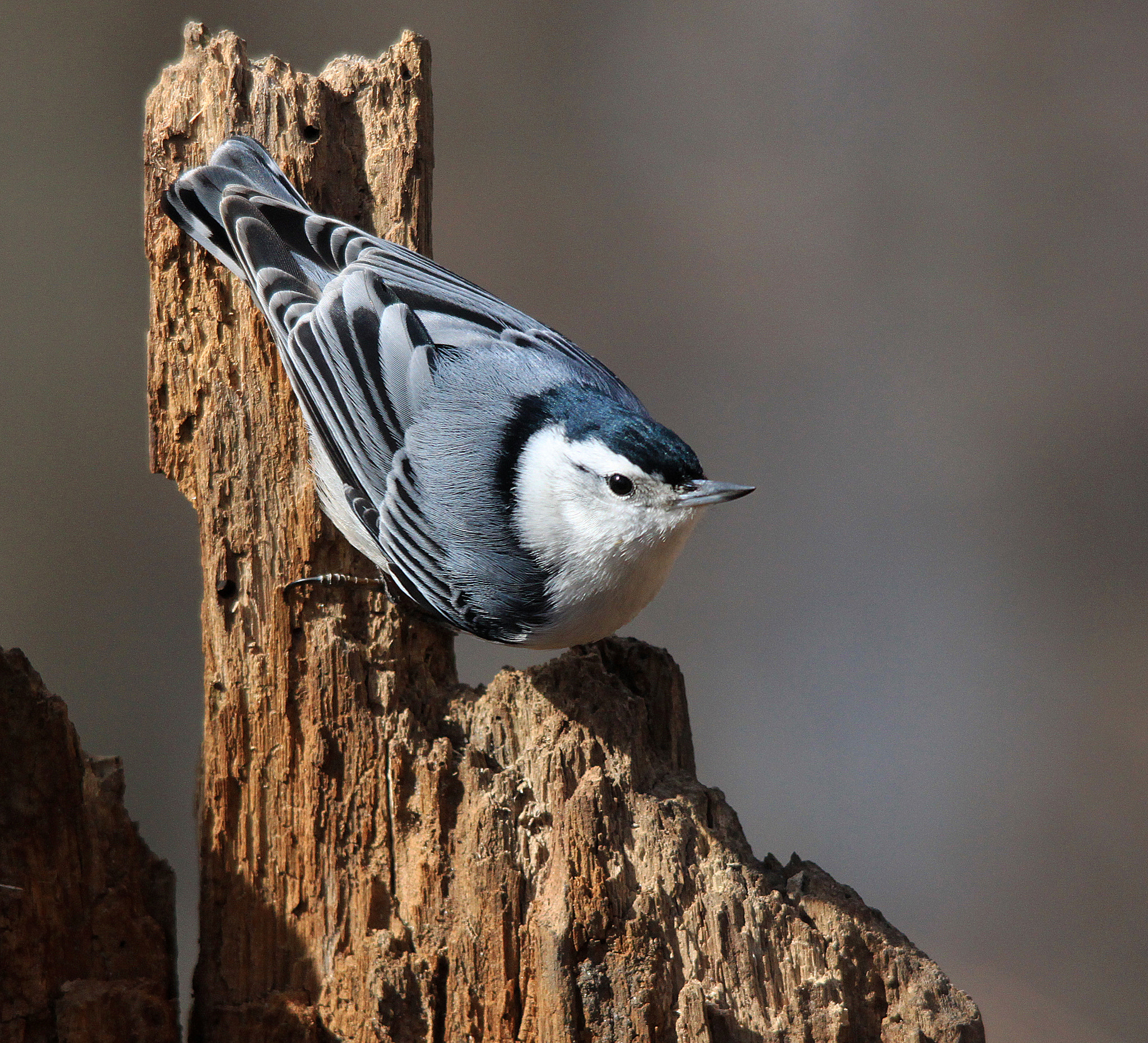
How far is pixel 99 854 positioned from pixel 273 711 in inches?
11.5

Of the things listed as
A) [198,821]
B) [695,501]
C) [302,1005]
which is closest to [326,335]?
[695,501]

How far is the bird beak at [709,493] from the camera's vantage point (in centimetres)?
151

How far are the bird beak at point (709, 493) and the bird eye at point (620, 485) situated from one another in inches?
2.8

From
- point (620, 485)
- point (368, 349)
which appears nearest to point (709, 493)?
point (620, 485)

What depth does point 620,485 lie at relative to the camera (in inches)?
62.0

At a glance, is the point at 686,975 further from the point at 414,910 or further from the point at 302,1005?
the point at 302,1005

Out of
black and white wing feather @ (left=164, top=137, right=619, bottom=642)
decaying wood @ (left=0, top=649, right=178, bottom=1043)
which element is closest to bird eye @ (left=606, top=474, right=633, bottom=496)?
black and white wing feather @ (left=164, top=137, right=619, bottom=642)

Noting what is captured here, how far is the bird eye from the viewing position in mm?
1565

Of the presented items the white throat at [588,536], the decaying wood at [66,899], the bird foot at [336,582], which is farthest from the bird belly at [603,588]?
the decaying wood at [66,899]

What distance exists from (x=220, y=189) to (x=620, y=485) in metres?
0.76

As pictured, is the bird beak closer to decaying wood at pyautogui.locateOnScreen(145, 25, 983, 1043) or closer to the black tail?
decaying wood at pyautogui.locateOnScreen(145, 25, 983, 1043)

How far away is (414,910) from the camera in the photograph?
1.57 meters

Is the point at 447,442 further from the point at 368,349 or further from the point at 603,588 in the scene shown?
the point at 603,588

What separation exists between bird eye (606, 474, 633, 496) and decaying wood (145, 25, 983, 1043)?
258 mm
